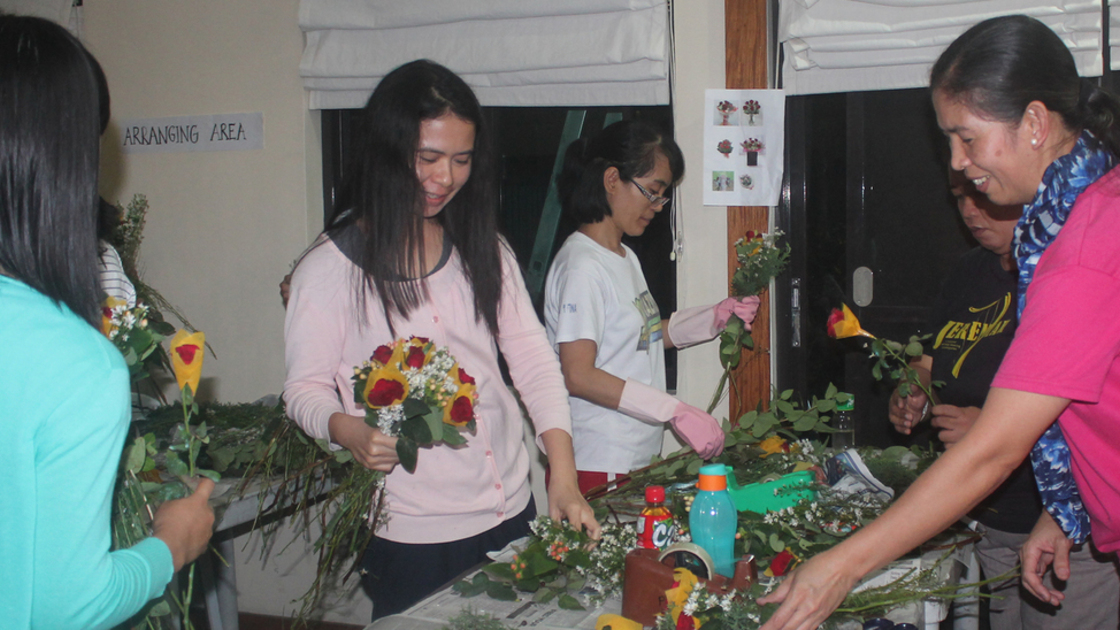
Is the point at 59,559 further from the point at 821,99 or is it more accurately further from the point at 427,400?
the point at 821,99

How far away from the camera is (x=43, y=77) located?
0.90 m

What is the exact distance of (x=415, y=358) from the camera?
1.43m

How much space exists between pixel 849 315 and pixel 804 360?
3.91 ft

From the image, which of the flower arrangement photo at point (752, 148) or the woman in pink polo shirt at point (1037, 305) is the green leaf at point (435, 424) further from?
the flower arrangement photo at point (752, 148)

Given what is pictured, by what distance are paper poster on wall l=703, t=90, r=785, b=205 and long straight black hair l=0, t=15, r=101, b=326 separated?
2394mm

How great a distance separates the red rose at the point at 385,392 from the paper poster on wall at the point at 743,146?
1935 millimetres

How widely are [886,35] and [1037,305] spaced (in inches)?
74.8

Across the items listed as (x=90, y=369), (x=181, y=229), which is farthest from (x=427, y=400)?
(x=181, y=229)

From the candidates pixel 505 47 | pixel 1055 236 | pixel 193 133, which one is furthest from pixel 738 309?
pixel 193 133

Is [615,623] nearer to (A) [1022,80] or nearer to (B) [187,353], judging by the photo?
(B) [187,353]

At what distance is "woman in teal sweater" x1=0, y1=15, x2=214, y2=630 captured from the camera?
33.5 inches

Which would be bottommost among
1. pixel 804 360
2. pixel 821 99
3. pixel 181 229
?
pixel 804 360

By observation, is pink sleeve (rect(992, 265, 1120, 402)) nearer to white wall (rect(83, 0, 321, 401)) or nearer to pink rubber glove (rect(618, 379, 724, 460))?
pink rubber glove (rect(618, 379, 724, 460))

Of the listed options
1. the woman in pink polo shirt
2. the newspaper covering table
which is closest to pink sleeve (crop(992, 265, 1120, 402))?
the woman in pink polo shirt
